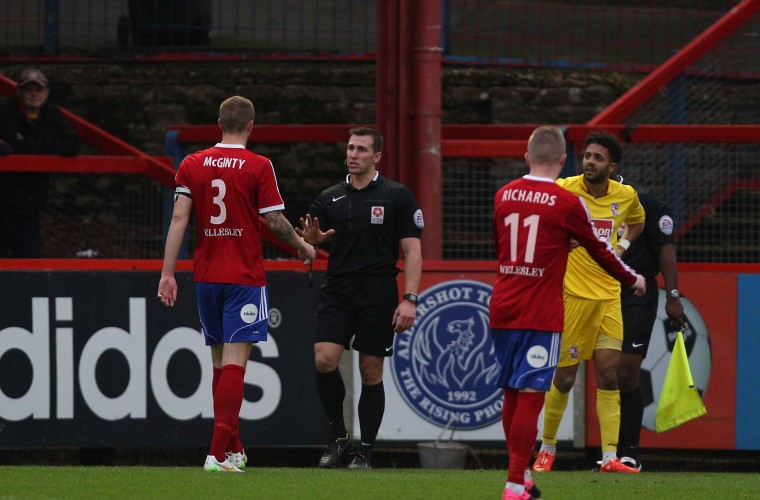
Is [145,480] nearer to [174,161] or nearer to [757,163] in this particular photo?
[174,161]

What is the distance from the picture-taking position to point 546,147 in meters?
7.50

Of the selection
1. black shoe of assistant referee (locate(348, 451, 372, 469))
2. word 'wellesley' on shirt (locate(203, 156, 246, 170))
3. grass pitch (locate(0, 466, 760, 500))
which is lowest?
black shoe of assistant referee (locate(348, 451, 372, 469))

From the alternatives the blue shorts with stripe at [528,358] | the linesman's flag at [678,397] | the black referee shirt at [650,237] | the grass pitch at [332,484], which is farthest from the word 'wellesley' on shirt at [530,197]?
the linesman's flag at [678,397]

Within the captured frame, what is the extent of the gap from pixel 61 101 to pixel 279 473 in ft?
23.1

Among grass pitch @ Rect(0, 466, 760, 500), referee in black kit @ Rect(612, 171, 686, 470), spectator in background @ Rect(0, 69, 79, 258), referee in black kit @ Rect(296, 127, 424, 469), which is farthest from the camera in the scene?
spectator in background @ Rect(0, 69, 79, 258)

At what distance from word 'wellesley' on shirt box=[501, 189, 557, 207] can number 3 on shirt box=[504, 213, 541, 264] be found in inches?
3.2

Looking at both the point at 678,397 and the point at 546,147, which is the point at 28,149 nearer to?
the point at 678,397

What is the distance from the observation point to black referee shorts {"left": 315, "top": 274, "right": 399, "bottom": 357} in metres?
9.46

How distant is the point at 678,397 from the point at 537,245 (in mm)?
3007

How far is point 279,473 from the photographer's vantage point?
29.7 ft

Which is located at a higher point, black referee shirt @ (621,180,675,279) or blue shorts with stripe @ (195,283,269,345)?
black referee shirt @ (621,180,675,279)

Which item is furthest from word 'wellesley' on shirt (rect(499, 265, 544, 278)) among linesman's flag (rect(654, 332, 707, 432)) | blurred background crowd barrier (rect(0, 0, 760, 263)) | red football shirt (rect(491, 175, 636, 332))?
blurred background crowd barrier (rect(0, 0, 760, 263))

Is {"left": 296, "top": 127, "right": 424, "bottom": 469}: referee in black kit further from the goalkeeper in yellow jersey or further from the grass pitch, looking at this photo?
the goalkeeper in yellow jersey

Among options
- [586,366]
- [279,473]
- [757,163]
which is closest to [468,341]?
[586,366]
